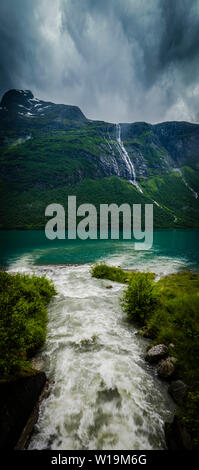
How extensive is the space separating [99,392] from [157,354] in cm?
303

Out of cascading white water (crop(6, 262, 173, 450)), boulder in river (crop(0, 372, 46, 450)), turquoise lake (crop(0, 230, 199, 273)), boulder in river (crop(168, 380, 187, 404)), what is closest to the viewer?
boulder in river (crop(0, 372, 46, 450))

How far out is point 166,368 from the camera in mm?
7113

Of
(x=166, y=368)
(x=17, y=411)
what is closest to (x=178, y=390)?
(x=166, y=368)

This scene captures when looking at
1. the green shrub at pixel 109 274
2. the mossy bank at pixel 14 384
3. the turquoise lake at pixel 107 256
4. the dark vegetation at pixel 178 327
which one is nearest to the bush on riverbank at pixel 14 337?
the mossy bank at pixel 14 384

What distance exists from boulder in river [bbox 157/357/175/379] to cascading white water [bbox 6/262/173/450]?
0.32 meters

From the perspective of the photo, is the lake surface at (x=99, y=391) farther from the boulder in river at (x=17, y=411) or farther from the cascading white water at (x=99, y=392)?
the boulder in river at (x=17, y=411)

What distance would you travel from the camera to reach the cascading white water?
5.23 meters

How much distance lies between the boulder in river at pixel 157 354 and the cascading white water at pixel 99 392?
0.34 m

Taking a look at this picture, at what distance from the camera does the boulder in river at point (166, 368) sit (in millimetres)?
6978

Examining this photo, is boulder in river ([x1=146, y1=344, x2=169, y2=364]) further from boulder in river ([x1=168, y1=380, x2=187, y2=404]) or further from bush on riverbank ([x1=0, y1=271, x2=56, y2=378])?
bush on riverbank ([x1=0, y1=271, x2=56, y2=378])

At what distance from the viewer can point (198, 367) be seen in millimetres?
6281

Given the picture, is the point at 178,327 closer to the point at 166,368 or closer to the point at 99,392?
the point at 166,368

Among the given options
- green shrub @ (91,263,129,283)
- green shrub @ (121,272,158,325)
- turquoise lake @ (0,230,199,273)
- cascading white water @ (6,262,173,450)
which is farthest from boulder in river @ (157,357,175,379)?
turquoise lake @ (0,230,199,273)
